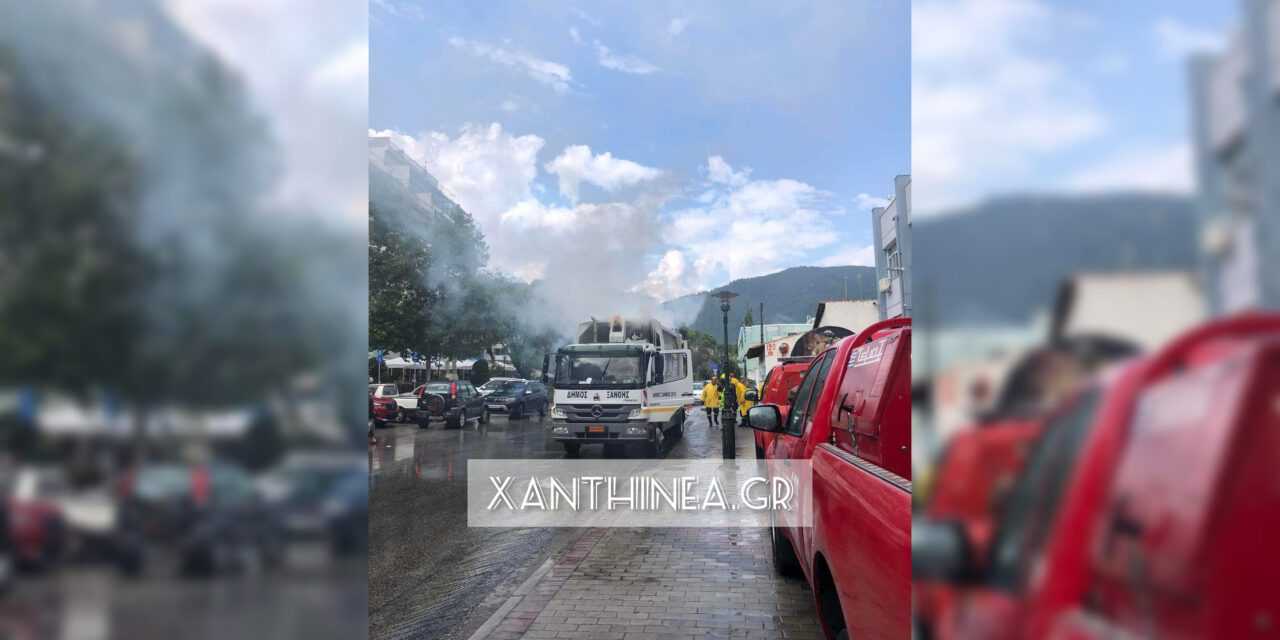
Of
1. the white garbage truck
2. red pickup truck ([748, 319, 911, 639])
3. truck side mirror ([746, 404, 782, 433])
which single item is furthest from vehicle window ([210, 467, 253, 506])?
the white garbage truck

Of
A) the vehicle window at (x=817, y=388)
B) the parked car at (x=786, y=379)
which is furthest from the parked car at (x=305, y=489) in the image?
the parked car at (x=786, y=379)

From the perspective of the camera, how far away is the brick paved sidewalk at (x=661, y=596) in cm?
366

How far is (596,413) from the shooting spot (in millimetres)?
10273

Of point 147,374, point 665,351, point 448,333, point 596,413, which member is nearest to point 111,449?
point 147,374

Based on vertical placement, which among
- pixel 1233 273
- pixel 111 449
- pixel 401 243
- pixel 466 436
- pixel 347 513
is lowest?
pixel 466 436

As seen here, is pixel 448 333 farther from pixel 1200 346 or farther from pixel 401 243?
pixel 1200 346

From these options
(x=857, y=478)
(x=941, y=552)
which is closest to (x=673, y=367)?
(x=857, y=478)

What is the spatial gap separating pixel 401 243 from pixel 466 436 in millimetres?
11892

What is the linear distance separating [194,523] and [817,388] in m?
3.26

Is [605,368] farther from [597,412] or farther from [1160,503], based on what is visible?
[1160,503]

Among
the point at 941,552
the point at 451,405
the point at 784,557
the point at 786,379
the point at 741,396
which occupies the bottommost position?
the point at 784,557

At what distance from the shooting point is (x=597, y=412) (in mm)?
10273

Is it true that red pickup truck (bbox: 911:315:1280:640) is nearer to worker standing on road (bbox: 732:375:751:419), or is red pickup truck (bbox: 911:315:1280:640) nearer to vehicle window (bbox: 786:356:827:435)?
vehicle window (bbox: 786:356:827:435)

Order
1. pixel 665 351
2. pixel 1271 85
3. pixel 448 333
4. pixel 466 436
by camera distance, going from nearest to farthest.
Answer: pixel 1271 85 → pixel 448 333 → pixel 665 351 → pixel 466 436
